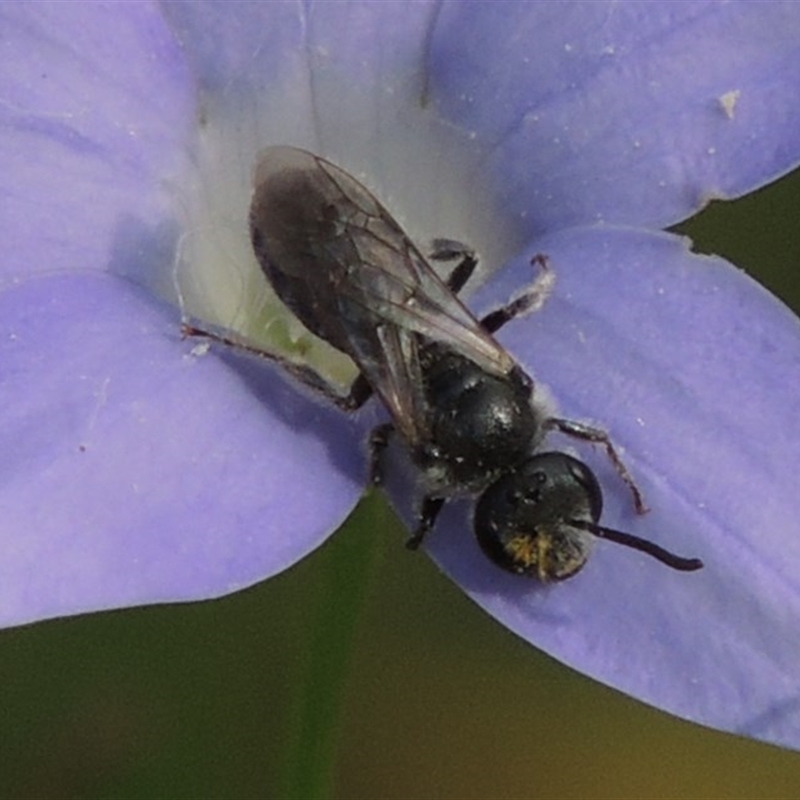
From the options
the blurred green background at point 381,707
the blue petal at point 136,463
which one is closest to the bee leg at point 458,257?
the blue petal at point 136,463

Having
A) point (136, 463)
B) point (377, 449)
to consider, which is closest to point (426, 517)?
point (377, 449)

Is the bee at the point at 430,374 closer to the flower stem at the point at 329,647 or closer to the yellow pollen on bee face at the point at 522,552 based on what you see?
the yellow pollen on bee face at the point at 522,552

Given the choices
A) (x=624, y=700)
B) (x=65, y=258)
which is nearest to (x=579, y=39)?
(x=65, y=258)

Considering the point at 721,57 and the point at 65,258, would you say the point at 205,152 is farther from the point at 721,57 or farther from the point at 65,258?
the point at 721,57

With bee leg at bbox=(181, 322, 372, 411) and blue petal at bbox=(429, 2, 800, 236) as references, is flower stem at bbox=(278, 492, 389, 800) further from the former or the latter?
blue petal at bbox=(429, 2, 800, 236)

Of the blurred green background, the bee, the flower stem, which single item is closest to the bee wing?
the bee

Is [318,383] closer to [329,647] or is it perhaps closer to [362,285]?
[362,285]
